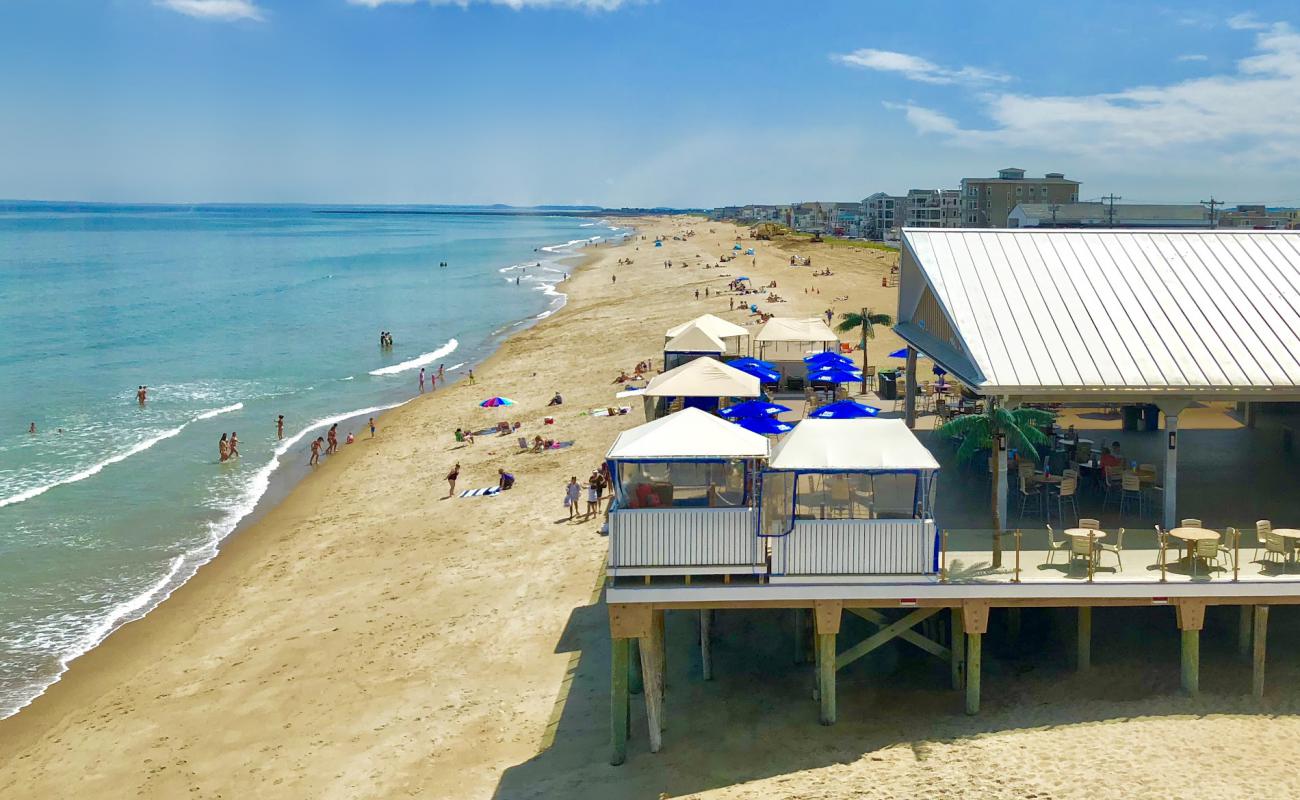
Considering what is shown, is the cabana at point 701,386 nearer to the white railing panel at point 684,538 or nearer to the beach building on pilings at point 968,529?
the beach building on pilings at point 968,529

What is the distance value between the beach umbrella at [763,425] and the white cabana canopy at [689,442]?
416 centimetres

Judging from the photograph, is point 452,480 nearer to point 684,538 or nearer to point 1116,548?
point 684,538

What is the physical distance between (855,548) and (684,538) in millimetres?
2058

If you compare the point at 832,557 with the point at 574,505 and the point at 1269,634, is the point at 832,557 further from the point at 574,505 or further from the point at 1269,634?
the point at 574,505

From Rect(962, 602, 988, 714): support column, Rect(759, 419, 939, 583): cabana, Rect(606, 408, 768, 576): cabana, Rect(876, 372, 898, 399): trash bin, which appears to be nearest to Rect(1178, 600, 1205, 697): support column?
Rect(962, 602, 988, 714): support column

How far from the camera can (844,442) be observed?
1214 centimetres

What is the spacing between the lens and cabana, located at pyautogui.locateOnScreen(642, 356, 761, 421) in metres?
18.1

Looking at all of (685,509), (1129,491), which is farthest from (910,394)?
(685,509)

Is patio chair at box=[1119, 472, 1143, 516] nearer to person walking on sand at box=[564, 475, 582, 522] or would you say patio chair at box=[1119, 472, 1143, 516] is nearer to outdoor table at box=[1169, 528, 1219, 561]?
outdoor table at box=[1169, 528, 1219, 561]

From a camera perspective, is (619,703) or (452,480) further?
(452,480)

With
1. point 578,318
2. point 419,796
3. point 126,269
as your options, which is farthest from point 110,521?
point 126,269

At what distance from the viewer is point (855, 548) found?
1195cm

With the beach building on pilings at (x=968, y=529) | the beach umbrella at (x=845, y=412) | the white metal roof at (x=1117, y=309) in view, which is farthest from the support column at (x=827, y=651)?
the beach umbrella at (x=845, y=412)

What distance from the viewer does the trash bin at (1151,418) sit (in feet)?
61.2
